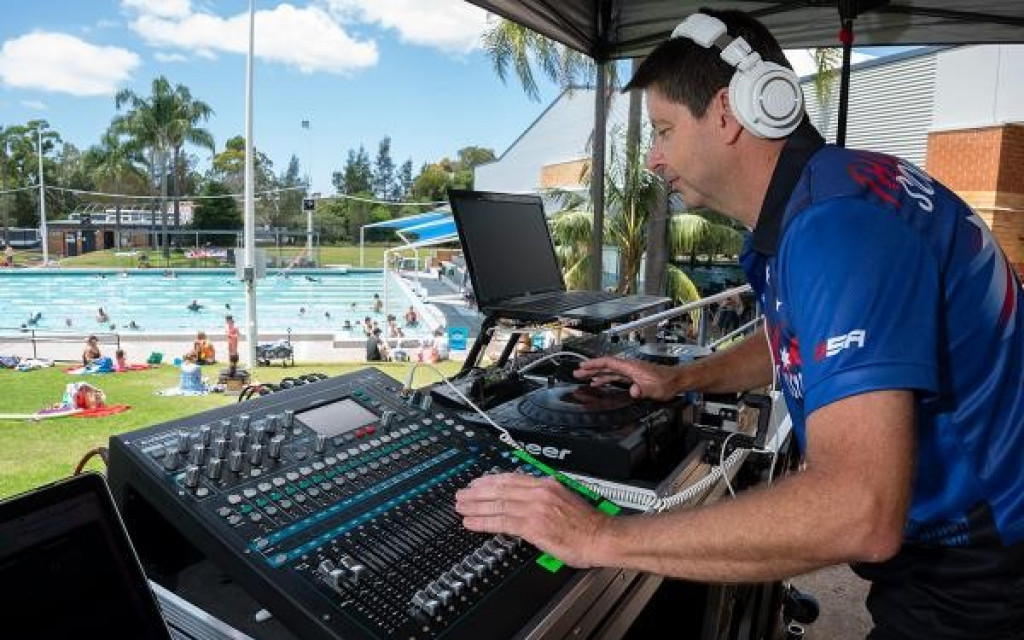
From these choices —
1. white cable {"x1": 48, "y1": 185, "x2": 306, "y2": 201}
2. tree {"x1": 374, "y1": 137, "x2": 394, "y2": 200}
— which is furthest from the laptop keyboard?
tree {"x1": 374, "y1": 137, "x2": 394, "y2": 200}

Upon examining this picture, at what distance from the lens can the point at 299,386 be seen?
3.31ft

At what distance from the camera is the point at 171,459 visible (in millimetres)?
740

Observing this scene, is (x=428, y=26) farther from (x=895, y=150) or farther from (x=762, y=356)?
(x=762, y=356)

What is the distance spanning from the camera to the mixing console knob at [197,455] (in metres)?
0.75

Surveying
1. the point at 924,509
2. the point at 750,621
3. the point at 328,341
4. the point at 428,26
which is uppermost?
the point at 428,26

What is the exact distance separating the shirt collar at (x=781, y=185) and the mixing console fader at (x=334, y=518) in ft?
1.40

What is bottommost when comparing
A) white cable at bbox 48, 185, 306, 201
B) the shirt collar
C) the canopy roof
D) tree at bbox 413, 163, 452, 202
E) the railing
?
the railing

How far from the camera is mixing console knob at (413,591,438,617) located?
620 millimetres

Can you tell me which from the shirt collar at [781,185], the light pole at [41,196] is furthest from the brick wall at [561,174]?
the shirt collar at [781,185]

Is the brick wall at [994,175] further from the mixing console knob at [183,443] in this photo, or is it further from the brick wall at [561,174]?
the mixing console knob at [183,443]

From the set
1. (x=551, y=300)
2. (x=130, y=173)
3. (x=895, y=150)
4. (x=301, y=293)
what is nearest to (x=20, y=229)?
(x=130, y=173)

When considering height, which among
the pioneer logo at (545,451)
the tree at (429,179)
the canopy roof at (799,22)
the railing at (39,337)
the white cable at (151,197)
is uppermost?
the tree at (429,179)

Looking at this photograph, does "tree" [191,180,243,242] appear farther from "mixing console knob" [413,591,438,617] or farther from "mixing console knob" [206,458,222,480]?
"mixing console knob" [413,591,438,617]

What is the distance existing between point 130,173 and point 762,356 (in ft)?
83.9
